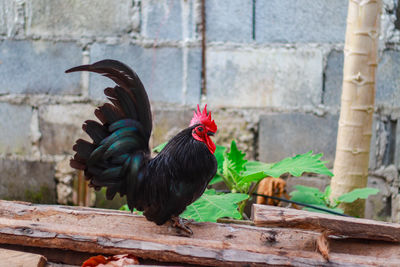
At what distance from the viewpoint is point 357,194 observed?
5.21 feet

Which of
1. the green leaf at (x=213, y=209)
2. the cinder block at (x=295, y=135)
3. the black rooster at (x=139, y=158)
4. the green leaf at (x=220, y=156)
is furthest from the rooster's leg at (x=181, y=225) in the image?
the cinder block at (x=295, y=135)

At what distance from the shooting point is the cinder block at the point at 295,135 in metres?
2.07

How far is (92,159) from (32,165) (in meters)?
1.27

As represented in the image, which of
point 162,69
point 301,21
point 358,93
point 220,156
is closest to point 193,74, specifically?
point 162,69

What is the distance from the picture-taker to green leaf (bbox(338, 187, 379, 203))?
156 cm

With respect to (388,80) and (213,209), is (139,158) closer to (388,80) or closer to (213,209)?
(213,209)

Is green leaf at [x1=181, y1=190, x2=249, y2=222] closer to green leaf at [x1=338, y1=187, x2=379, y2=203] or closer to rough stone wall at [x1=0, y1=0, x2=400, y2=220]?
green leaf at [x1=338, y1=187, x2=379, y2=203]

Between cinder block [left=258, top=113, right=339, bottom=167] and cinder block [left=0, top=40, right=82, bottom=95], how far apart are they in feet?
3.88

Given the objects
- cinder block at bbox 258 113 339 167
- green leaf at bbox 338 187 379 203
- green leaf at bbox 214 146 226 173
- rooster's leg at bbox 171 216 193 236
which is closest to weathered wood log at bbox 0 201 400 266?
rooster's leg at bbox 171 216 193 236

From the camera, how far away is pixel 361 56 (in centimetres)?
166

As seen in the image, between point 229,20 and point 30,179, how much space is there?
1.56 m

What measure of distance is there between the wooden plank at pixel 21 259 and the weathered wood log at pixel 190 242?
2.1 inches

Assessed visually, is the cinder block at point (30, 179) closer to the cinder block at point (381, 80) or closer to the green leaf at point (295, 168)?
the green leaf at point (295, 168)

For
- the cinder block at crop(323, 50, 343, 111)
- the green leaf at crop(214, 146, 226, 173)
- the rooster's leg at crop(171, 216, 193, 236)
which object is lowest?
the rooster's leg at crop(171, 216, 193, 236)
